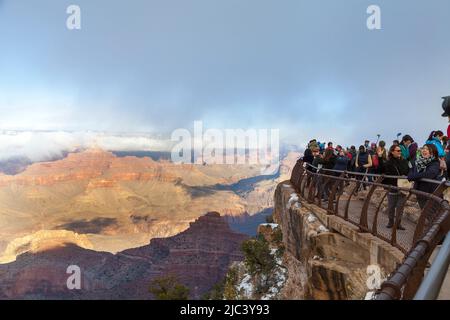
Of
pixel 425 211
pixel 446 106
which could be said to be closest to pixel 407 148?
pixel 446 106

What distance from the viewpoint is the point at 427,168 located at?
6.12m

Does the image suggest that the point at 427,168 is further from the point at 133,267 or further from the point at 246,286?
the point at 133,267

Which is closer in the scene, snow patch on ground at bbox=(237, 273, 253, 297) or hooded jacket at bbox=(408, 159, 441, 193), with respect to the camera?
hooded jacket at bbox=(408, 159, 441, 193)

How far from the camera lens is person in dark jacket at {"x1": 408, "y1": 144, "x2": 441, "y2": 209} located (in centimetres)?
602

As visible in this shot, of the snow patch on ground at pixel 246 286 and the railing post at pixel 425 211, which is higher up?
the railing post at pixel 425 211

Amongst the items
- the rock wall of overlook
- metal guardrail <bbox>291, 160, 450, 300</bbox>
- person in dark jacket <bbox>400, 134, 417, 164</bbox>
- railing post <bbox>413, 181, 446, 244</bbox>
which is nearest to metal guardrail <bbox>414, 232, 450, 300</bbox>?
metal guardrail <bbox>291, 160, 450, 300</bbox>

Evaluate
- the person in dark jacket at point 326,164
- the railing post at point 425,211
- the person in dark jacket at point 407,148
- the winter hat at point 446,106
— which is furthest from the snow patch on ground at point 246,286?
the winter hat at point 446,106

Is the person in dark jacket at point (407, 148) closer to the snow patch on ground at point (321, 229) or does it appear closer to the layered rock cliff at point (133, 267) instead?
the snow patch on ground at point (321, 229)

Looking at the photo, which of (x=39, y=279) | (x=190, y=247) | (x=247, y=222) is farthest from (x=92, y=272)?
(x=247, y=222)

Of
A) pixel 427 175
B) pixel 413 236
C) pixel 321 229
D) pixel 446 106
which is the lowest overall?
pixel 321 229

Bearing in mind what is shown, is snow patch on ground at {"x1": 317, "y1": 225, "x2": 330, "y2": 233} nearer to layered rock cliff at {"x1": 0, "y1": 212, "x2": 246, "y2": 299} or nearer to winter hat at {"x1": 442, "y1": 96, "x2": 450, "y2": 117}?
winter hat at {"x1": 442, "y1": 96, "x2": 450, "y2": 117}

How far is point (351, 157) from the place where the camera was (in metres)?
16.0

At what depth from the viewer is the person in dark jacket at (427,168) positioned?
19.7 feet

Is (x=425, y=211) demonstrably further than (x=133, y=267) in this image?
No
